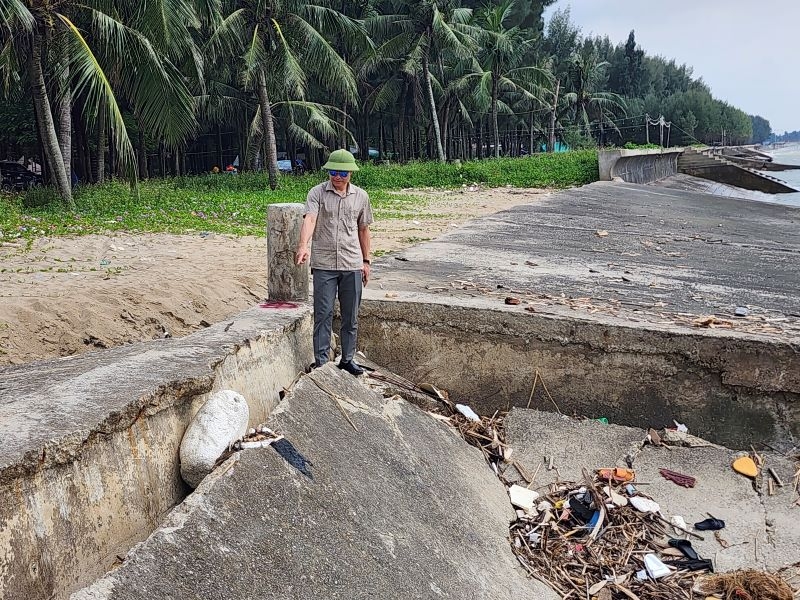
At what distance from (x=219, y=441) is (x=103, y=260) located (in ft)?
18.0

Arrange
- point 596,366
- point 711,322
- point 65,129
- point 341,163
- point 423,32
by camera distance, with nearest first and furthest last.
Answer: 1. point 341,163
2. point 596,366
3. point 711,322
4. point 65,129
5. point 423,32

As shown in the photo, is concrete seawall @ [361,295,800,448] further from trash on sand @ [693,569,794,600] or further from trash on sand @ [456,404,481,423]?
trash on sand @ [693,569,794,600]

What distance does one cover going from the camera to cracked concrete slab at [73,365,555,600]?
238 cm

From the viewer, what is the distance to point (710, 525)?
3.97m

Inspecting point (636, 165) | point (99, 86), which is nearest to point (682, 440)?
point (99, 86)

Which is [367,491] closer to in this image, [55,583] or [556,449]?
[55,583]

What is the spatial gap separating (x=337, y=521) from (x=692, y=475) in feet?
8.26

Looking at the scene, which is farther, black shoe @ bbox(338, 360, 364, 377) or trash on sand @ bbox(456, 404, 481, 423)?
trash on sand @ bbox(456, 404, 481, 423)

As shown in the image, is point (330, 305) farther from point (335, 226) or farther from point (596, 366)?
point (596, 366)

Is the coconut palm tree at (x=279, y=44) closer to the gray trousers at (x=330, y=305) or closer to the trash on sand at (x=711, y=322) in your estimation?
the gray trousers at (x=330, y=305)

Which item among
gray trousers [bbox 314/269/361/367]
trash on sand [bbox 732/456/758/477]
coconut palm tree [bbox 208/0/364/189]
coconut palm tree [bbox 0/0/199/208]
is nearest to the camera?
trash on sand [bbox 732/456/758/477]

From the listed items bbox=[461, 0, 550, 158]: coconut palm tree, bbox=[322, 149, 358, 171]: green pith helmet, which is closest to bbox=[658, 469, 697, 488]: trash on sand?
bbox=[322, 149, 358, 171]: green pith helmet

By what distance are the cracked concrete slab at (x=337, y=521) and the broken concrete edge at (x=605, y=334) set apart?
3.14 ft

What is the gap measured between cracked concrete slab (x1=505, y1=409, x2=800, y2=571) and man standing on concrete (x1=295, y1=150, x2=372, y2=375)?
133 cm
